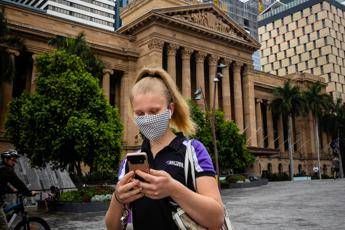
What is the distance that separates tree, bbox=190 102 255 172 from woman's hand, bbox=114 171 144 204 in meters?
33.6

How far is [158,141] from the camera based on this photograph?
92.0 inches

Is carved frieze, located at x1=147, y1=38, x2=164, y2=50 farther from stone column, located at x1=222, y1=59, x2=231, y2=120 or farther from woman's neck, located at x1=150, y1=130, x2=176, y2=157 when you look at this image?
woman's neck, located at x1=150, y1=130, x2=176, y2=157

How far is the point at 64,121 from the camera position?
23.2 m

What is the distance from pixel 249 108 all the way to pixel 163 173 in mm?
53417

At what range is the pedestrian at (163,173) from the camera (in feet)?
6.38

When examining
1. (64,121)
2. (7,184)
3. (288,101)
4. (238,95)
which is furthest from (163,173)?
(288,101)

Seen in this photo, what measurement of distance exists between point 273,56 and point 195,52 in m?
71.3

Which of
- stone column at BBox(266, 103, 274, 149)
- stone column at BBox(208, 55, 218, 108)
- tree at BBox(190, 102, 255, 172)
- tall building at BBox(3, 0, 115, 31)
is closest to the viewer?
tree at BBox(190, 102, 255, 172)

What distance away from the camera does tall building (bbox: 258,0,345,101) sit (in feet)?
331

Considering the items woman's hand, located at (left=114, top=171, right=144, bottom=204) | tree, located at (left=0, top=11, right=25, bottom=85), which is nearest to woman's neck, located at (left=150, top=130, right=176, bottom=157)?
woman's hand, located at (left=114, top=171, right=144, bottom=204)

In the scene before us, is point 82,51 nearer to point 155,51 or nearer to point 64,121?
point 64,121

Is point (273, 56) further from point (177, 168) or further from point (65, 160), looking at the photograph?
point (177, 168)

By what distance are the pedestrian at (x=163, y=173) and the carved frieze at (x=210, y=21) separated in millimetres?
45450

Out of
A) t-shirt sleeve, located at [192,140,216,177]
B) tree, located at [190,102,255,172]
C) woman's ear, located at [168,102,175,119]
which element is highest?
tree, located at [190,102,255,172]
